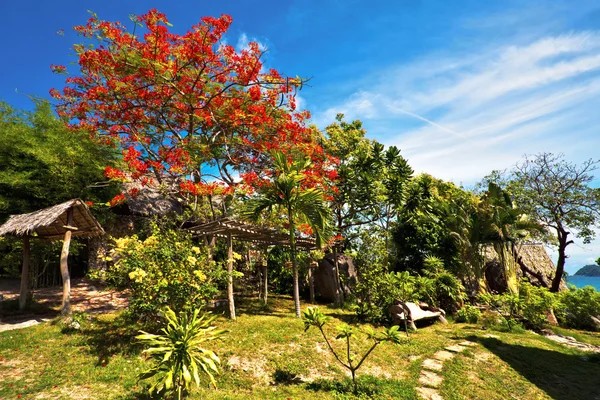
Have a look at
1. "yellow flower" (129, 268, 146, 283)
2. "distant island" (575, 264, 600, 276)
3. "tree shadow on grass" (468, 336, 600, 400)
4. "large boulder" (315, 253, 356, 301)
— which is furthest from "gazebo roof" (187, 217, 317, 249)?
"distant island" (575, 264, 600, 276)

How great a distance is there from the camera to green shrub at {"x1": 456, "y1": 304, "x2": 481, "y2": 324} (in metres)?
12.0

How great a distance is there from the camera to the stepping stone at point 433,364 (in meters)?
6.86

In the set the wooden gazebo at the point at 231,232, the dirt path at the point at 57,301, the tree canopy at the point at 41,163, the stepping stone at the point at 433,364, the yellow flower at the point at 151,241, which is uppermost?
the tree canopy at the point at 41,163

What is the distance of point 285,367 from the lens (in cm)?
636

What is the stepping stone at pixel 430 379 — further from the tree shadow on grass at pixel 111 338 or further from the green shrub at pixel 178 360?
the tree shadow on grass at pixel 111 338

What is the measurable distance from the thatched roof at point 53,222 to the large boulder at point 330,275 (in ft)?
33.9

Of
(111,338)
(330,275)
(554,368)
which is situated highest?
(330,275)

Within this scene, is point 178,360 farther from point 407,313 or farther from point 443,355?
point 407,313

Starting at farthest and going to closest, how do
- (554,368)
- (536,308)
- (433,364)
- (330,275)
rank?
(330,275), (536,308), (554,368), (433,364)

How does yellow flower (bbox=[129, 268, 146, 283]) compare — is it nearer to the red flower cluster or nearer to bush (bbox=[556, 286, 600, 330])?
the red flower cluster

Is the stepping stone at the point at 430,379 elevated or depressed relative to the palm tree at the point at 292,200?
depressed

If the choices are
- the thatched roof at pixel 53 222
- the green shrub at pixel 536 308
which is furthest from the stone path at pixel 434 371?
the thatched roof at pixel 53 222

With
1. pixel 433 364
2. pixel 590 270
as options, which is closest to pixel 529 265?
pixel 433 364

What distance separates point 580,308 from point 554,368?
25.0 ft
